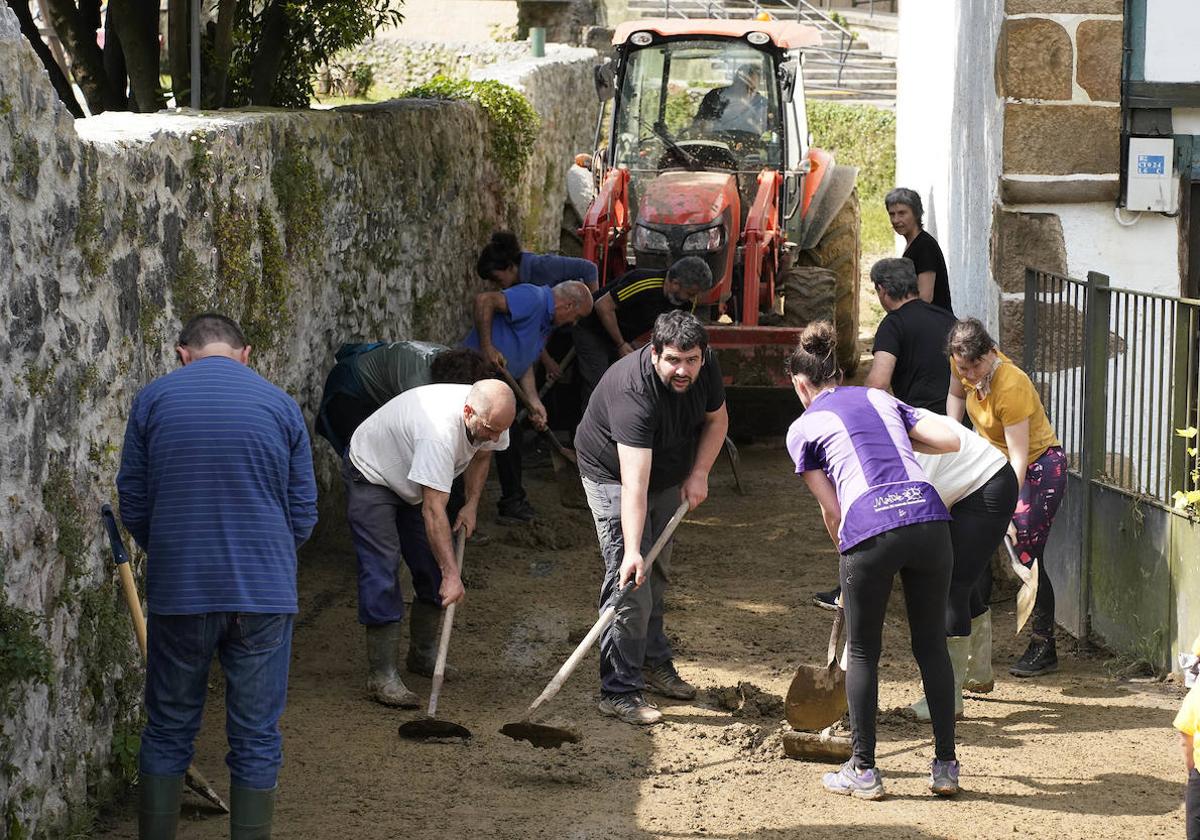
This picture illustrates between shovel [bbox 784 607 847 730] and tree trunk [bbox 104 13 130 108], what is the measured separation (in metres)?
6.05

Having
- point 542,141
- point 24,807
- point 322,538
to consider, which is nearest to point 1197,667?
point 24,807

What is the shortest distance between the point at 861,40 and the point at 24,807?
2562 cm

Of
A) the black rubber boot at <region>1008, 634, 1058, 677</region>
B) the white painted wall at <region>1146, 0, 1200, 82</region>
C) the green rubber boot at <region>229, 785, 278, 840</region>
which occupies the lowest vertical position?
the black rubber boot at <region>1008, 634, 1058, 677</region>

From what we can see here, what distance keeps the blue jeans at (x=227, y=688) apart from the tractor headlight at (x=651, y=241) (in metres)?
5.75

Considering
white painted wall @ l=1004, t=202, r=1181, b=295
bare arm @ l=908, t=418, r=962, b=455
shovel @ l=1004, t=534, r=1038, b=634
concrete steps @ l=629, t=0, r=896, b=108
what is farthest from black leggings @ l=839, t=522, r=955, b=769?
concrete steps @ l=629, t=0, r=896, b=108

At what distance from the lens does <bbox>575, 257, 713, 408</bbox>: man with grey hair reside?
29.2 ft

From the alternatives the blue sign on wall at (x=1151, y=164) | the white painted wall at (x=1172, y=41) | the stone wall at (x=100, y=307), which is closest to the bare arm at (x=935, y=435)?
the stone wall at (x=100, y=307)

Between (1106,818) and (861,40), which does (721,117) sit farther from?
(861,40)

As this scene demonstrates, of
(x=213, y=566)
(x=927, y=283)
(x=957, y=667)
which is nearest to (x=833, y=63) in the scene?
(x=927, y=283)

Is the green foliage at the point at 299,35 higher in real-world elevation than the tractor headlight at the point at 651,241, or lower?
higher

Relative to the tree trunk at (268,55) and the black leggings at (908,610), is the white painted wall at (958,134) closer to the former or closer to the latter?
the black leggings at (908,610)

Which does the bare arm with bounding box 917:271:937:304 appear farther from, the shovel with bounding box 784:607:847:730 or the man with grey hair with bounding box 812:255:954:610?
the shovel with bounding box 784:607:847:730

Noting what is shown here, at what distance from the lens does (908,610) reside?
16.7ft

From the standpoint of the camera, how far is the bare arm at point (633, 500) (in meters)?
5.68
